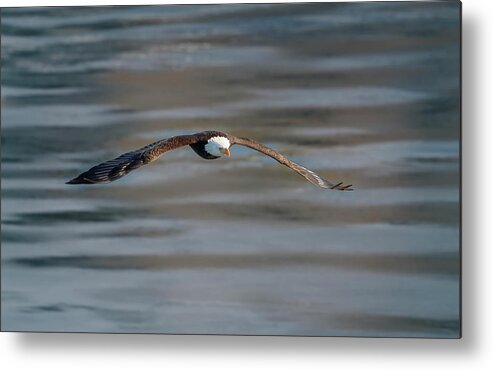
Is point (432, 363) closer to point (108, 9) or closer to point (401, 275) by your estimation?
point (401, 275)

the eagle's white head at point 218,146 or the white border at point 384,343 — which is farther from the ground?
the eagle's white head at point 218,146

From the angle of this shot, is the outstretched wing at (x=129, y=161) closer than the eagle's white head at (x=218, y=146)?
Yes

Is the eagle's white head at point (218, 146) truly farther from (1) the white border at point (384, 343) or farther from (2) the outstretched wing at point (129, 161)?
(1) the white border at point (384, 343)

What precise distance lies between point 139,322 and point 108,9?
1128 mm

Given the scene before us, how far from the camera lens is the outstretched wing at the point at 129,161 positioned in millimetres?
4484

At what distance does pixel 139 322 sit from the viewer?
185 inches

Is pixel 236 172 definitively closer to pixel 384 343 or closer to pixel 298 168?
pixel 298 168

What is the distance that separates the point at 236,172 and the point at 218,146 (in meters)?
0.11

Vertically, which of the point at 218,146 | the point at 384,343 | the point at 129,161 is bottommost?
the point at 384,343

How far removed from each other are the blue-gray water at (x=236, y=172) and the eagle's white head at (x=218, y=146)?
42 millimetres

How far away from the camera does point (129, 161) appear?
4.55 metres

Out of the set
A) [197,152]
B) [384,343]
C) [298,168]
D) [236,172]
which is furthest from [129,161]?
[384,343]

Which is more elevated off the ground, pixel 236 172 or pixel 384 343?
pixel 236 172

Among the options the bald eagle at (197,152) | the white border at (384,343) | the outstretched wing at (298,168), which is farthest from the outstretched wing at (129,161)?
the white border at (384,343)
